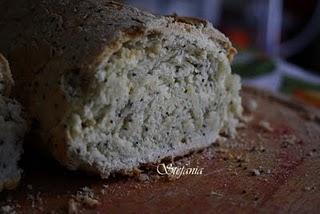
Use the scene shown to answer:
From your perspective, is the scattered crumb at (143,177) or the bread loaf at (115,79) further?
the scattered crumb at (143,177)

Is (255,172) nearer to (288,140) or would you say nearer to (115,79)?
(288,140)

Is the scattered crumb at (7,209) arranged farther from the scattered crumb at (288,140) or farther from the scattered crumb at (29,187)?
the scattered crumb at (288,140)

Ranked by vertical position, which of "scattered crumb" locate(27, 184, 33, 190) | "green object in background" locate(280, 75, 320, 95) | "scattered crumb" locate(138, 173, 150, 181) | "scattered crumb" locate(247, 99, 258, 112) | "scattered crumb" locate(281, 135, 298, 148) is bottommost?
"scattered crumb" locate(27, 184, 33, 190)

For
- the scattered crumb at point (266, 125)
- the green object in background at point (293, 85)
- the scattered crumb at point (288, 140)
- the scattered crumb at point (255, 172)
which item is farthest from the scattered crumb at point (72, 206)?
the green object in background at point (293, 85)

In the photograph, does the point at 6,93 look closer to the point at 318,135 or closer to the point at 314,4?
the point at 318,135

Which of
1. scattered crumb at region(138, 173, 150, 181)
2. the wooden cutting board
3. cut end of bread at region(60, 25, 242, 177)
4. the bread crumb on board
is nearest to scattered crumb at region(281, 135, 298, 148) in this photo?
the wooden cutting board

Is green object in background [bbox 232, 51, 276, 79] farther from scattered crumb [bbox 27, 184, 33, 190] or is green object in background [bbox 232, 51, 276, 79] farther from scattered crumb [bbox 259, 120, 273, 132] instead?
scattered crumb [bbox 27, 184, 33, 190]

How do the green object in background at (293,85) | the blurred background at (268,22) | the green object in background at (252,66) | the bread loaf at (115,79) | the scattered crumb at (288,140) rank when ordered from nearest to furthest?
1. the bread loaf at (115,79)
2. the scattered crumb at (288,140)
3. the green object in background at (252,66)
4. the green object in background at (293,85)
5. the blurred background at (268,22)
